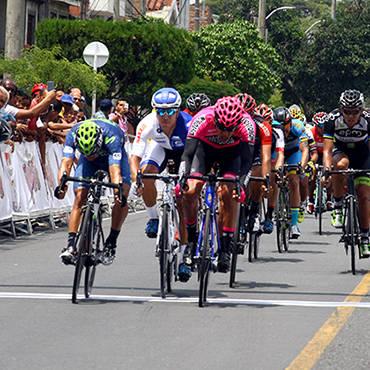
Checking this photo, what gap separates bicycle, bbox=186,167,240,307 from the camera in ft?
27.3

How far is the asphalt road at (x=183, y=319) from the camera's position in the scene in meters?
6.28

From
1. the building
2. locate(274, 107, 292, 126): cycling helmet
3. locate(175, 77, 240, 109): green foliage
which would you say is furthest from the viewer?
locate(175, 77, 240, 109): green foliage

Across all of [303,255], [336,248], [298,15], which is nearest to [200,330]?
[303,255]

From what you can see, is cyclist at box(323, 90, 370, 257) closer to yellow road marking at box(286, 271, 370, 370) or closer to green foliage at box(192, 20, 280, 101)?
yellow road marking at box(286, 271, 370, 370)

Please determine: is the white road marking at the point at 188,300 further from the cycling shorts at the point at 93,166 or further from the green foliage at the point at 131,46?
the green foliage at the point at 131,46

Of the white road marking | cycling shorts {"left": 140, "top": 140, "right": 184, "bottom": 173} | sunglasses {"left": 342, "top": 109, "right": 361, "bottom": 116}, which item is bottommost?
the white road marking

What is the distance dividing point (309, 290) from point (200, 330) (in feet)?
8.18

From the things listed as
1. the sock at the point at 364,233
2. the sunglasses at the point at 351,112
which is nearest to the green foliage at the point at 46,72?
the sunglasses at the point at 351,112

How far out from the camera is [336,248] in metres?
14.0

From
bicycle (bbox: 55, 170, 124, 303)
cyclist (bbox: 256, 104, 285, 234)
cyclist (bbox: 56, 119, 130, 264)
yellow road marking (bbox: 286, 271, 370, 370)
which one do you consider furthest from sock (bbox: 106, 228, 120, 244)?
cyclist (bbox: 256, 104, 285, 234)

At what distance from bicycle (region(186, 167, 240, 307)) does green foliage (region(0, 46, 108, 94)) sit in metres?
13.0

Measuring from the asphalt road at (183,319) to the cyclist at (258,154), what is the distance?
65 centimetres

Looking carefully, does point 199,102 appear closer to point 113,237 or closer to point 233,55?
point 113,237

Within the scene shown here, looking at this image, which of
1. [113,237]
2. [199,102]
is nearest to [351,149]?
[199,102]
